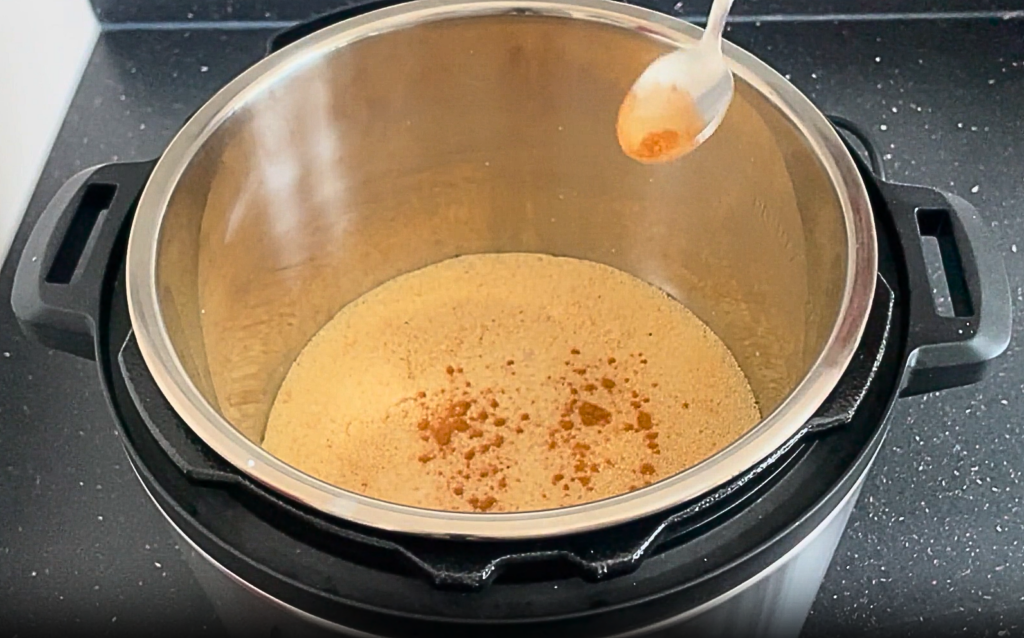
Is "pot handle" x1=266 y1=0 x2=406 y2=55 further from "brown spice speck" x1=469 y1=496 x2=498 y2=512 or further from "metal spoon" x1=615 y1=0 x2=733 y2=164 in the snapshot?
"brown spice speck" x1=469 y1=496 x2=498 y2=512

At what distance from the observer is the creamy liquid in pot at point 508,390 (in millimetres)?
631

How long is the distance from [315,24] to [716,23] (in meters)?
0.24

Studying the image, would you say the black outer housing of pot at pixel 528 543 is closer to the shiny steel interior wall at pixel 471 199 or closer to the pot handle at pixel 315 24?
the shiny steel interior wall at pixel 471 199

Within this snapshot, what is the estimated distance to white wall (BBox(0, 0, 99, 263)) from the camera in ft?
2.60

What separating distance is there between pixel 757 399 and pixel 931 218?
0.60ft

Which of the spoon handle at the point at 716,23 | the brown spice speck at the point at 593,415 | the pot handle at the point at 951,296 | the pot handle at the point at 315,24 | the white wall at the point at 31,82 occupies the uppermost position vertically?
the spoon handle at the point at 716,23

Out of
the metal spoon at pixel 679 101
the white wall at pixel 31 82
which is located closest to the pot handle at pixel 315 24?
the metal spoon at pixel 679 101

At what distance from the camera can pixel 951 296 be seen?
52 centimetres

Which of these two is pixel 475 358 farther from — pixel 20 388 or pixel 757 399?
pixel 20 388

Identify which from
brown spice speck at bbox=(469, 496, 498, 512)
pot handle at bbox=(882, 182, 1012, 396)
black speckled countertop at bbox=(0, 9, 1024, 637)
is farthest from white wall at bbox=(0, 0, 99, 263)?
pot handle at bbox=(882, 182, 1012, 396)

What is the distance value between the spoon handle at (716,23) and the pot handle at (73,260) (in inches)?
11.7

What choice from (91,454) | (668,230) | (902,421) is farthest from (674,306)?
(91,454)

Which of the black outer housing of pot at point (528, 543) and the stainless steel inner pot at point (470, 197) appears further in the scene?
the stainless steel inner pot at point (470, 197)

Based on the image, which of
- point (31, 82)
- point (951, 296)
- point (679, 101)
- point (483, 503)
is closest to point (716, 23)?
point (679, 101)
